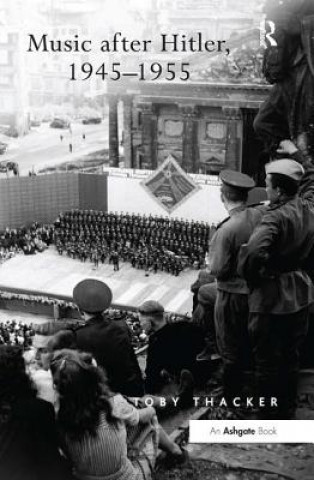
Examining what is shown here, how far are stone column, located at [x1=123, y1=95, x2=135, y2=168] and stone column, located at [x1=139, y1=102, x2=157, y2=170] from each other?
1179mm

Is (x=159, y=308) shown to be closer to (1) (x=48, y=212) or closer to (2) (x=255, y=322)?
(2) (x=255, y=322)

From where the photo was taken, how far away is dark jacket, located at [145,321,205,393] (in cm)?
733

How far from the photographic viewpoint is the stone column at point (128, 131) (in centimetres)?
4672

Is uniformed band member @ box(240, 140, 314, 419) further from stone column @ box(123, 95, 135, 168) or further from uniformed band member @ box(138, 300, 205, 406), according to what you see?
stone column @ box(123, 95, 135, 168)

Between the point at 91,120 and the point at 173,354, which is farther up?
the point at 173,354

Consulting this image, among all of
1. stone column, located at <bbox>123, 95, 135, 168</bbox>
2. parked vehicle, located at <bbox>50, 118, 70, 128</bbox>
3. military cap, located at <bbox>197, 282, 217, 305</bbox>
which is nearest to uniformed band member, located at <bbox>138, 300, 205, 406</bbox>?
military cap, located at <bbox>197, 282, 217, 305</bbox>

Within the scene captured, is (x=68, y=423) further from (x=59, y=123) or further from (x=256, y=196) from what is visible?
(x=59, y=123)

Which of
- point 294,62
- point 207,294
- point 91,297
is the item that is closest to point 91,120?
point 294,62

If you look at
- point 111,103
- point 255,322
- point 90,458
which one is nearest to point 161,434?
point 90,458

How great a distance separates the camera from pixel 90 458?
16.8 ft

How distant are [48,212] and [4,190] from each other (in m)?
3.07

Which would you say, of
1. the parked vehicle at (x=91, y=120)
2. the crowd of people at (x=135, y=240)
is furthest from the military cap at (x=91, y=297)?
the parked vehicle at (x=91, y=120)

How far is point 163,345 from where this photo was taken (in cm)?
734

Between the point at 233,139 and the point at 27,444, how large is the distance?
40.0 m
